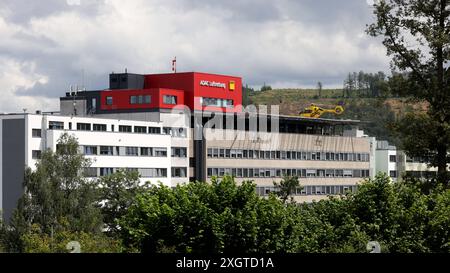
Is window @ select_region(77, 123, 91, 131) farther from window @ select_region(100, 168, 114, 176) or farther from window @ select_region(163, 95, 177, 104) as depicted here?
window @ select_region(163, 95, 177, 104)

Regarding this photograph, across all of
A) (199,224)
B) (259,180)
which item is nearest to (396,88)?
(199,224)

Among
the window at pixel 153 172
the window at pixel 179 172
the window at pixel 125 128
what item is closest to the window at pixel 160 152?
the window at pixel 153 172

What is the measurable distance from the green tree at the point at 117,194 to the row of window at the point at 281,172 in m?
37.8

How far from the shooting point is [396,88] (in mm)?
51438

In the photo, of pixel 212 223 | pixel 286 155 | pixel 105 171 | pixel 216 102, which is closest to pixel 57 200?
pixel 105 171

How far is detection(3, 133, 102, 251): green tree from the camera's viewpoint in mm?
92875

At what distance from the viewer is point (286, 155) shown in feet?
551

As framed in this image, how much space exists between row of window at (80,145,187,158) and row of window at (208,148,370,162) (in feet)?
21.1

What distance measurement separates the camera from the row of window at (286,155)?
506ft

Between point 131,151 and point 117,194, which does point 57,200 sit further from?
point 131,151

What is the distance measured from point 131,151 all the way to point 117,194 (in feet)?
93.1
